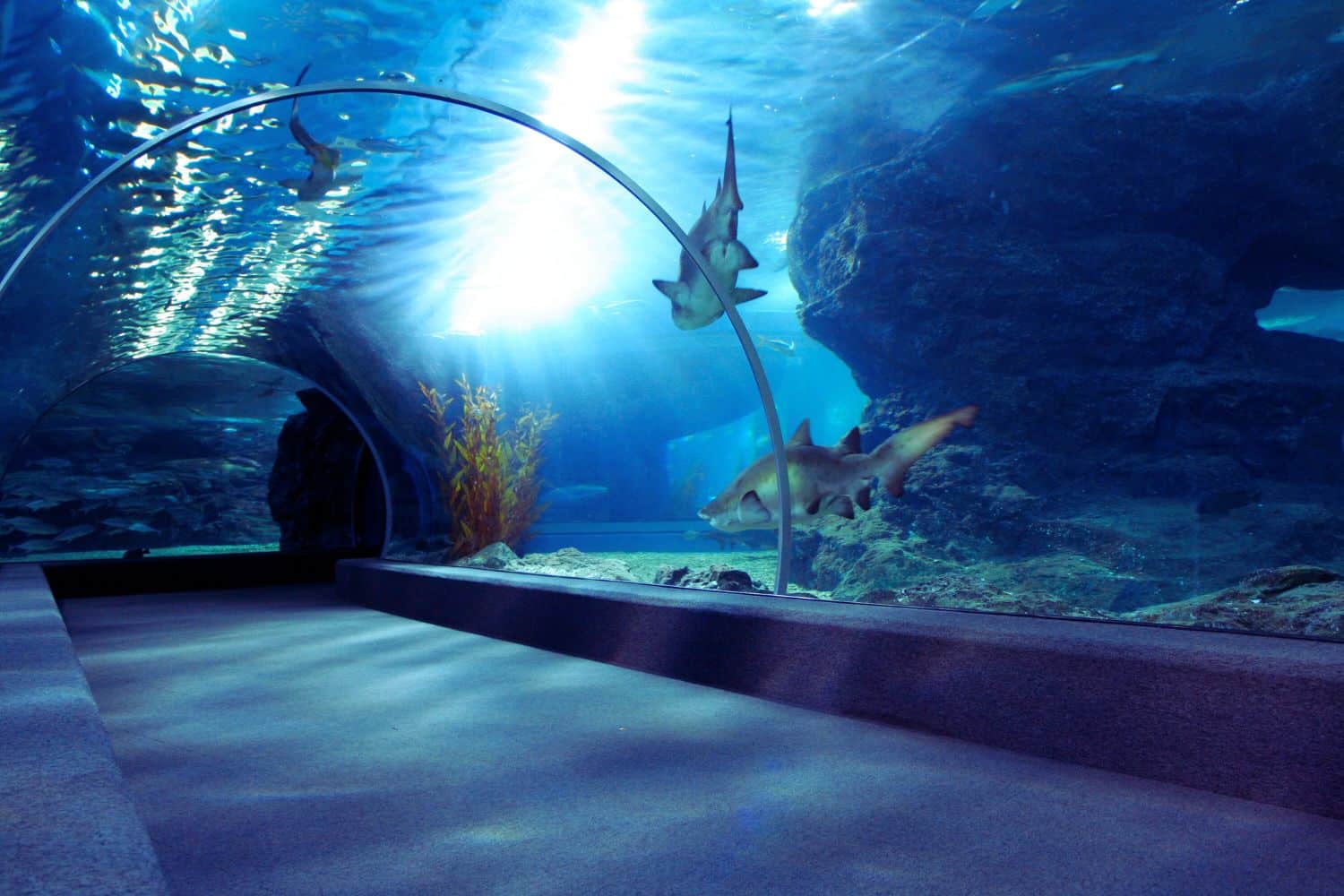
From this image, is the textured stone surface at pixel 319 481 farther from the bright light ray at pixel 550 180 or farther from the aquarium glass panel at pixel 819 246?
the bright light ray at pixel 550 180

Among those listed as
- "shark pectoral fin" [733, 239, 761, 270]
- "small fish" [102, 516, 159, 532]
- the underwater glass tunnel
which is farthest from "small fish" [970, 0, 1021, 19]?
"small fish" [102, 516, 159, 532]

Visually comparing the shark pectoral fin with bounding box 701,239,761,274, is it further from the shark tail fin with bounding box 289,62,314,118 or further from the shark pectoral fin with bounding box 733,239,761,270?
the shark tail fin with bounding box 289,62,314,118

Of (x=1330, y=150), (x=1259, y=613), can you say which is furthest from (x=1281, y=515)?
(x=1259, y=613)

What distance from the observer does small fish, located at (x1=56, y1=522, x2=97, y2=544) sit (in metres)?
19.2

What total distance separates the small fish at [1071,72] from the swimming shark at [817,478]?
A: 12405 millimetres

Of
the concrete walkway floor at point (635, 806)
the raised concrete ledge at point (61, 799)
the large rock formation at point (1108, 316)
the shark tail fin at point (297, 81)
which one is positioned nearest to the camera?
the raised concrete ledge at point (61, 799)

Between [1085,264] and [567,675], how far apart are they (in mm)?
14155

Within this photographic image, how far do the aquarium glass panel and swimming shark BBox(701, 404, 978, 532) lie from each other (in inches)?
1.2

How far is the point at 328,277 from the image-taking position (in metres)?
8.73

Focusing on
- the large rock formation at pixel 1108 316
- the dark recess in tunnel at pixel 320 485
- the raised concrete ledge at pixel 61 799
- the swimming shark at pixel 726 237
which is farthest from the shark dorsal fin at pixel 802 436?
the large rock formation at pixel 1108 316

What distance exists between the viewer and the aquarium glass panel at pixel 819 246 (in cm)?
609

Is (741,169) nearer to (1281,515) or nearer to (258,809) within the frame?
(1281,515)

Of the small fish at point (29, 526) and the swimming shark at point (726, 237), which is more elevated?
the swimming shark at point (726, 237)

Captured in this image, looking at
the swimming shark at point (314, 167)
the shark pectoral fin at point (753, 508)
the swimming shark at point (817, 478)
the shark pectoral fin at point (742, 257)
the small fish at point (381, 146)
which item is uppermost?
the small fish at point (381, 146)
